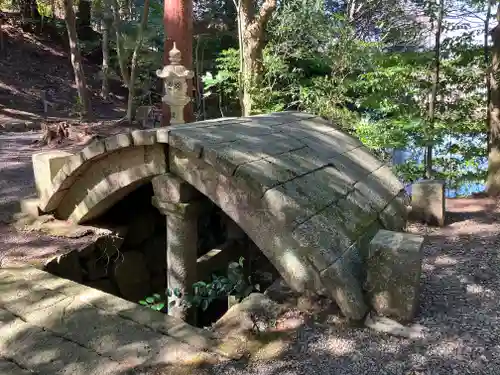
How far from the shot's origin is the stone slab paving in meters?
2.87

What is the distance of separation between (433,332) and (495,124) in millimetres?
4862

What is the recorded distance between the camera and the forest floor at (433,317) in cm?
273

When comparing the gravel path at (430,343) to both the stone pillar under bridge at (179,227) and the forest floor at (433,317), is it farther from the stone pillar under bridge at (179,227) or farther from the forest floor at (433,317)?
the stone pillar under bridge at (179,227)

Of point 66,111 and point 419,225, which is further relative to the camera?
point 66,111

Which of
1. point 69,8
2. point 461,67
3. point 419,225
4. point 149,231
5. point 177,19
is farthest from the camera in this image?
point 69,8

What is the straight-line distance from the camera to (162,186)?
4262mm

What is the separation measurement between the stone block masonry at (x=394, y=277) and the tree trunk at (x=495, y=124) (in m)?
4.34

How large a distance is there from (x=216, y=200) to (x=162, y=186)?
700 mm

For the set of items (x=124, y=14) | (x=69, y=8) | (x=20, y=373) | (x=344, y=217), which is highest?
(x=124, y=14)

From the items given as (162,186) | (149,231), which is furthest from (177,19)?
(162,186)

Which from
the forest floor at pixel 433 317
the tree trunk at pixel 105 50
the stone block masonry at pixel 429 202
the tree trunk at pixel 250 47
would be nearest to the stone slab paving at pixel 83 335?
the forest floor at pixel 433 317

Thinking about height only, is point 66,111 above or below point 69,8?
below

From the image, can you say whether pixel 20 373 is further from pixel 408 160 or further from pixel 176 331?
pixel 408 160

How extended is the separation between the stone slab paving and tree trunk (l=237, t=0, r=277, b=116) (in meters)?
7.13
